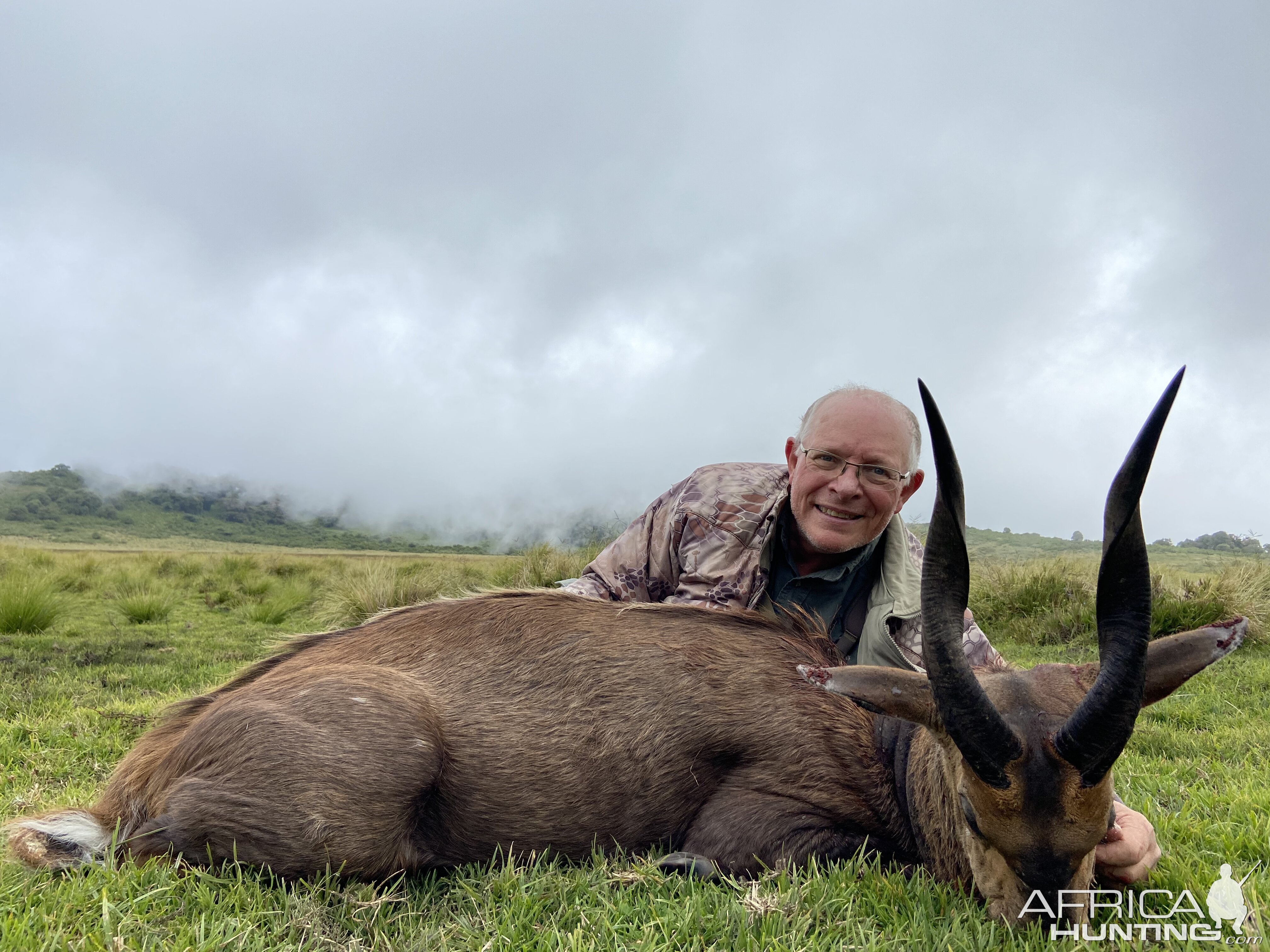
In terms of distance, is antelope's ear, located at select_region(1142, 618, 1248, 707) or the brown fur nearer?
antelope's ear, located at select_region(1142, 618, 1248, 707)

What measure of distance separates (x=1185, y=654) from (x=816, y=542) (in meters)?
1.95

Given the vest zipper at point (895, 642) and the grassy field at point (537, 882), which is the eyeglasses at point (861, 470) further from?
the grassy field at point (537, 882)

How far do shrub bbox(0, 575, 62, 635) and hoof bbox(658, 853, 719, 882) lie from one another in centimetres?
1349

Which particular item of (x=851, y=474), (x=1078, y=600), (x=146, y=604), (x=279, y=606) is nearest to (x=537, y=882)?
(x=851, y=474)

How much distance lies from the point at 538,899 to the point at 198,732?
1.66m

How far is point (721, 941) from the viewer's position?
254 cm

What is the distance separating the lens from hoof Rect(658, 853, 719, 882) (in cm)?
319

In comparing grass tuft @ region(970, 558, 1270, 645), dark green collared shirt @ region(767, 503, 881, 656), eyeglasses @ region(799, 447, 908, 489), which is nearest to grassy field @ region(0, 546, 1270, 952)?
grass tuft @ region(970, 558, 1270, 645)

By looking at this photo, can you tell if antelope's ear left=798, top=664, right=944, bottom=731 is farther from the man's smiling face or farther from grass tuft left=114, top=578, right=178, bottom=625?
grass tuft left=114, top=578, right=178, bottom=625

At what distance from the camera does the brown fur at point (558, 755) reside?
10.2ft

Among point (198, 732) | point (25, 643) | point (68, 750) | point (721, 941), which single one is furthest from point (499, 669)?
point (25, 643)

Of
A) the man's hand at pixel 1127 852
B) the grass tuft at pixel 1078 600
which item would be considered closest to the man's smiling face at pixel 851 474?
the man's hand at pixel 1127 852

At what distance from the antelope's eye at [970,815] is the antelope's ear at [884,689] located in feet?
0.88

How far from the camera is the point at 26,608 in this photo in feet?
41.6
